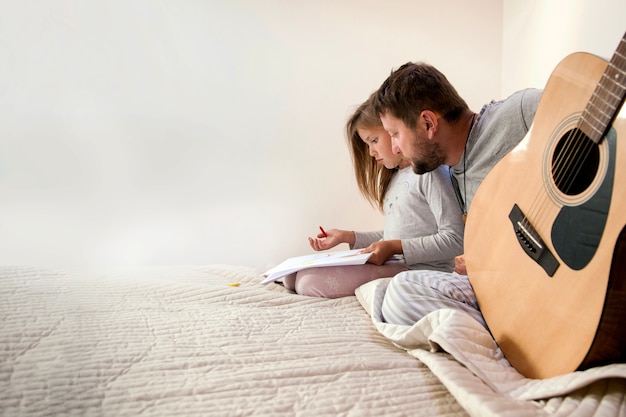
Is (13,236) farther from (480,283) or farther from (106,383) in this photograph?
(480,283)

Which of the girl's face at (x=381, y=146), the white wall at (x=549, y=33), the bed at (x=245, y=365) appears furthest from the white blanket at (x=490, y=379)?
the white wall at (x=549, y=33)

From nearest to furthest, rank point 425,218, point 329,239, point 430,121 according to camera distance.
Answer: point 430,121
point 425,218
point 329,239

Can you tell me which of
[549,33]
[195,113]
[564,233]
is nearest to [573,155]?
[564,233]

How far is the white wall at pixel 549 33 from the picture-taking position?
1577 mm

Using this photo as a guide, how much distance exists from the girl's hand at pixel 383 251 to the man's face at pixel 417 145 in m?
0.23

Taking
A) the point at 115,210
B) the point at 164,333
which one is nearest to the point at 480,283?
the point at 164,333

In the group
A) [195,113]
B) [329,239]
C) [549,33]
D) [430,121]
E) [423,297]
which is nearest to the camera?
[423,297]

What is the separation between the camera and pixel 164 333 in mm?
866

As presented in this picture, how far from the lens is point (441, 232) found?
135 centimetres

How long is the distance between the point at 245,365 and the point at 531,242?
1.63ft

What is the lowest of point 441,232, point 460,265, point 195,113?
point 460,265

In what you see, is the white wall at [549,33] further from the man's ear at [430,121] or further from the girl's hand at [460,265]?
the girl's hand at [460,265]

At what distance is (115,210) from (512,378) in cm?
169

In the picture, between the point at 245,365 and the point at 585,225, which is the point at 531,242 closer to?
the point at 585,225
